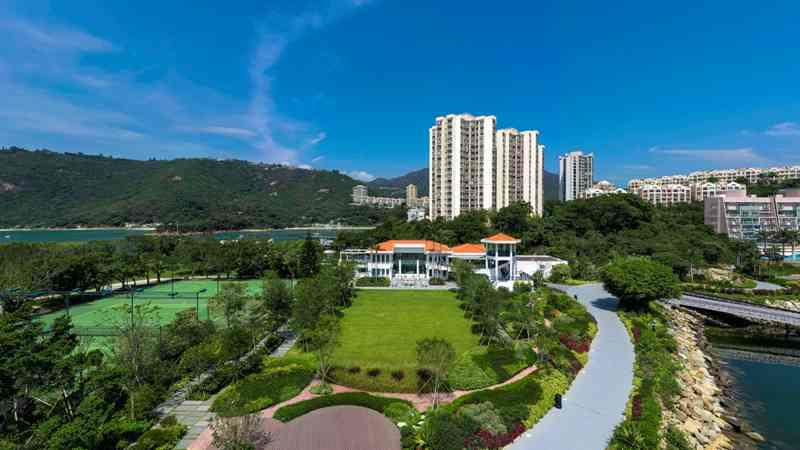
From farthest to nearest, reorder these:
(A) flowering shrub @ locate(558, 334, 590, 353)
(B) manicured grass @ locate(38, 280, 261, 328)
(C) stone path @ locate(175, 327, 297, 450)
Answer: (B) manicured grass @ locate(38, 280, 261, 328) < (A) flowering shrub @ locate(558, 334, 590, 353) < (C) stone path @ locate(175, 327, 297, 450)

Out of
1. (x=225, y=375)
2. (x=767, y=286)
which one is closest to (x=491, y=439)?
(x=225, y=375)

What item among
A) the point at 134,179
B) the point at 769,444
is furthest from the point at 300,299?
the point at 134,179

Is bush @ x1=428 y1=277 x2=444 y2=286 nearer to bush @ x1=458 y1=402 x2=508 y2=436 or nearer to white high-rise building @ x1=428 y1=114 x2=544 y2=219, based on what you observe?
bush @ x1=458 y1=402 x2=508 y2=436

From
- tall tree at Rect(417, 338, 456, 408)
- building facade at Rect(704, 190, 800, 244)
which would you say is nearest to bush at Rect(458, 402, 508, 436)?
tall tree at Rect(417, 338, 456, 408)

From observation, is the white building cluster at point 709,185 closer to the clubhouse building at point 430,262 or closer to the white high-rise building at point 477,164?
the white high-rise building at point 477,164

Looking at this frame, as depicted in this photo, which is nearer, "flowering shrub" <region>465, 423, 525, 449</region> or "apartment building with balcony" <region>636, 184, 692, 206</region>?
"flowering shrub" <region>465, 423, 525, 449</region>

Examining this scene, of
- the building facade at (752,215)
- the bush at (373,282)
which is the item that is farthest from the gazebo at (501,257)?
the building facade at (752,215)

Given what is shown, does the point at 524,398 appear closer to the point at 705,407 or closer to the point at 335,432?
the point at 335,432
